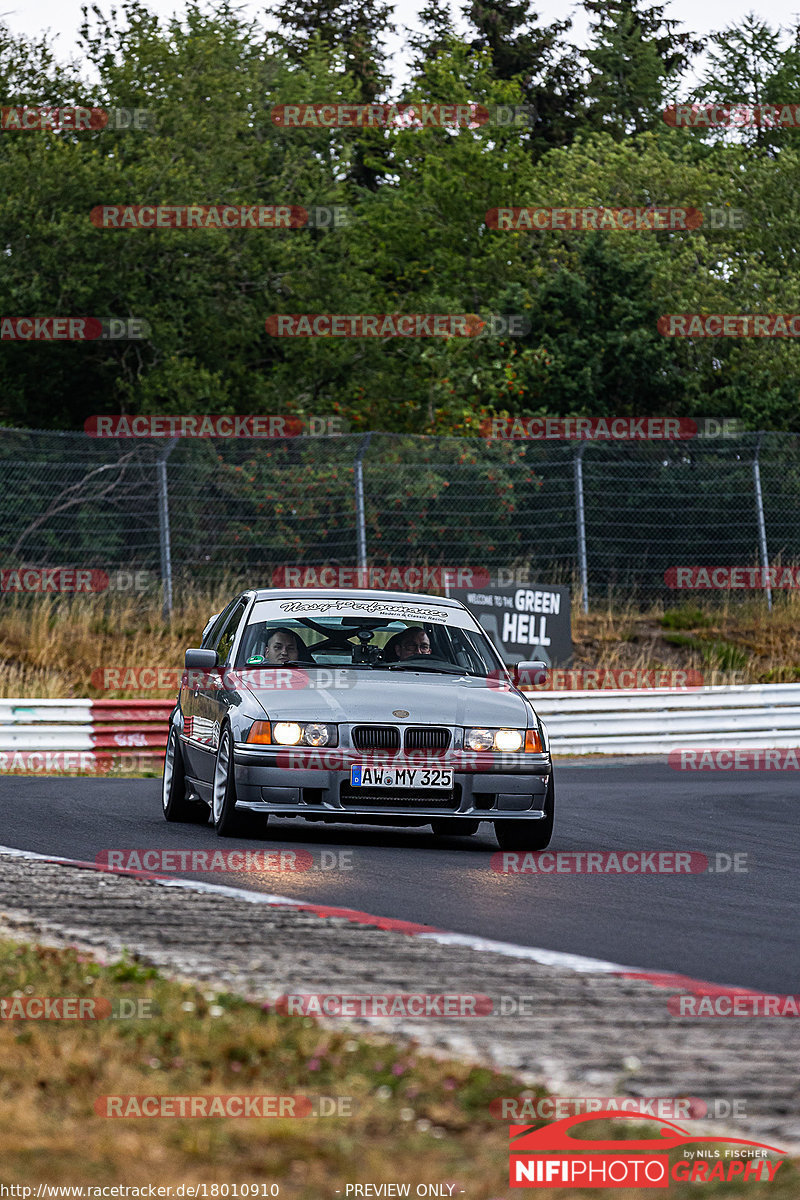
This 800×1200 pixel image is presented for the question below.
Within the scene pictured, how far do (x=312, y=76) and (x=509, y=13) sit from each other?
14541mm

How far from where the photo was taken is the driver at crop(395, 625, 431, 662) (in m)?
11.1

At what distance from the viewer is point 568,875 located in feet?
30.3

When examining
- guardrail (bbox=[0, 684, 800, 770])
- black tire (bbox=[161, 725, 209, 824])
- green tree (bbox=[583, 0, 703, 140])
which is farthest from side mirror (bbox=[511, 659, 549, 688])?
green tree (bbox=[583, 0, 703, 140])

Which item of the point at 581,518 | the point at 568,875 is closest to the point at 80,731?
the point at 581,518

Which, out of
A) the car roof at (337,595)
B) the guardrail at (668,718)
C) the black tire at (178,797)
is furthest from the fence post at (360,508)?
the black tire at (178,797)

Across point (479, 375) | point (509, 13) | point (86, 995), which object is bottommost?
point (86, 995)

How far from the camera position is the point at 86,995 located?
526 centimetres

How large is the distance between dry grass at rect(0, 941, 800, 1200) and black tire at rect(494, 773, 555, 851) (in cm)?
505

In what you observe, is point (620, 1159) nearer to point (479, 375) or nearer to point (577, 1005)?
point (577, 1005)

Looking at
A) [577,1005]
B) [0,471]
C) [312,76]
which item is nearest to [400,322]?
[312,76]

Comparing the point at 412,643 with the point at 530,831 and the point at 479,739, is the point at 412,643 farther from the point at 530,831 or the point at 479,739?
the point at 530,831

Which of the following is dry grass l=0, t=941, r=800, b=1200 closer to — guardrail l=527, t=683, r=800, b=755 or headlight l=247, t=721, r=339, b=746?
headlight l=247, t=721, r=339, b=746

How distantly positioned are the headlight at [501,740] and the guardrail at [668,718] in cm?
973

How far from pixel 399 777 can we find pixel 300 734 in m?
0.59
